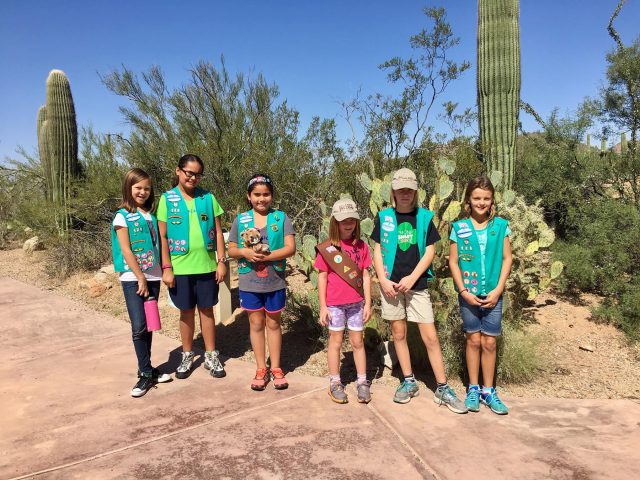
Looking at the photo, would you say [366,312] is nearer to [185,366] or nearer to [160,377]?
[185,366]

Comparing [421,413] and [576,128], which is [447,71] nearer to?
[576,128]

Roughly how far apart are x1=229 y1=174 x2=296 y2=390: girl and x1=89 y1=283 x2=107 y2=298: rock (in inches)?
167

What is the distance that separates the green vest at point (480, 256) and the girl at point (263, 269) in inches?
50.0

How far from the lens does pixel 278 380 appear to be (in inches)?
138

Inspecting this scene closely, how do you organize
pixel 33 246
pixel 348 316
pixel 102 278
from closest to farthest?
1. pixel 348 316
2. pixel 102 278
3. pixel 33 246

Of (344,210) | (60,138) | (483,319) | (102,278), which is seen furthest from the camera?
(60,138)

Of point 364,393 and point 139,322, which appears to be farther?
point 139,322

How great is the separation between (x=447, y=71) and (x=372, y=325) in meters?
6.15

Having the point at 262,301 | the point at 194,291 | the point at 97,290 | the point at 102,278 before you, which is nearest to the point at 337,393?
the point at 262,301

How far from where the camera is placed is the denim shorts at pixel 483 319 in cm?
309

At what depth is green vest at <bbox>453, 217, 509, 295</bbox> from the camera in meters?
3.07

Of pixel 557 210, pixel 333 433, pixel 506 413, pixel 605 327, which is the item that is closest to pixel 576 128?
pixel 557 210

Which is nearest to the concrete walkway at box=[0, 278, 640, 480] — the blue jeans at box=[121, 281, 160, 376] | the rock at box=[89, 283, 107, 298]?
the blue jeans at box=[121, 281, 160, 376]

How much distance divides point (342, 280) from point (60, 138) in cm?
895
